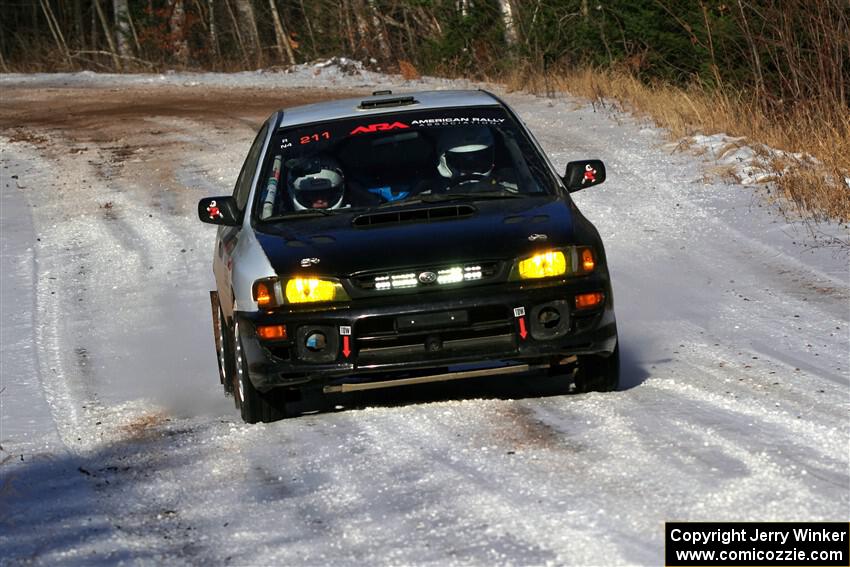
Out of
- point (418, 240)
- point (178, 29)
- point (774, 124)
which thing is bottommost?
point (774, 124)

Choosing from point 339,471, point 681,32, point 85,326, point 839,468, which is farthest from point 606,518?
point 681,32

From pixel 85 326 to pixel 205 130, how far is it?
10143mm

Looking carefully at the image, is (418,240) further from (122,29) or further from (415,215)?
(122,29)

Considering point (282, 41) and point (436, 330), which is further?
point (282, 41)

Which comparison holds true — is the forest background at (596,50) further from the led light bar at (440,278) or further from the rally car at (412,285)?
the led light bar at (440,278)

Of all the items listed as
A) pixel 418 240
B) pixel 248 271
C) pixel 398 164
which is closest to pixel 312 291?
pixel 248 271

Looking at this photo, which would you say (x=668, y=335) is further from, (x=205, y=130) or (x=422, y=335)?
(x=205, y=130)

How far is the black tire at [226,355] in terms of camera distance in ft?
28.0

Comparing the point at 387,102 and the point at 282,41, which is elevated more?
the point at 387,102

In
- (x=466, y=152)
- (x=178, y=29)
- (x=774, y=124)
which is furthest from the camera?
(x=178, y=29)

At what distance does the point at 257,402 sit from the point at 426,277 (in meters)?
1.09

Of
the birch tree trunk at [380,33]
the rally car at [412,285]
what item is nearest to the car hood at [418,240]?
the rally car at [412,285]

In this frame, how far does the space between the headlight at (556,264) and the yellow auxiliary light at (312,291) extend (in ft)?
2.67

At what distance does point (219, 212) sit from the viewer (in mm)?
8438
